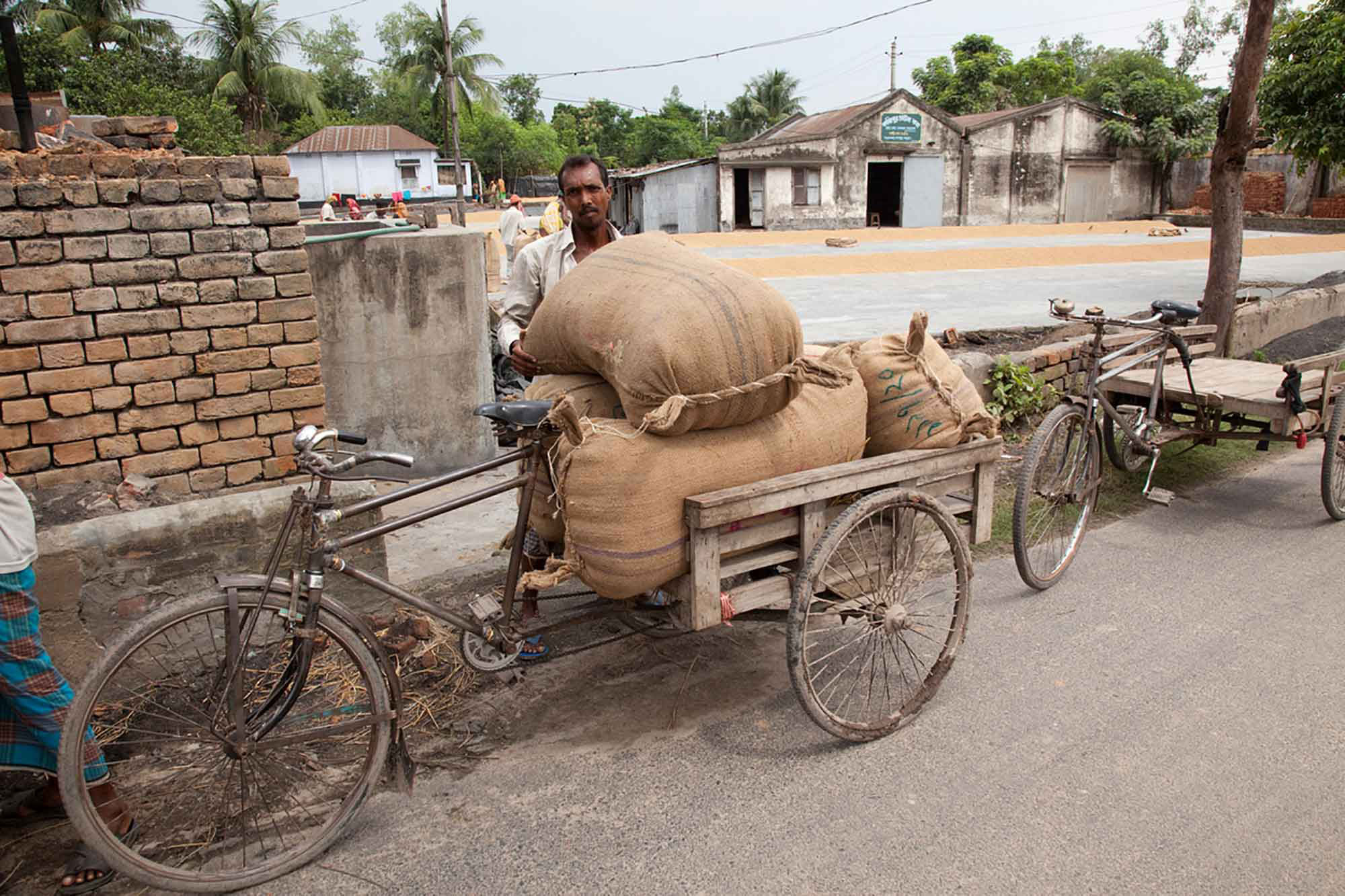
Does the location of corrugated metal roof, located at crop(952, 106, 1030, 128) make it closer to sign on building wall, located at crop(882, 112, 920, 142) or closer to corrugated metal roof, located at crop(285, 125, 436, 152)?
sign on building wall, located at crop(882, 112, 920, 142)

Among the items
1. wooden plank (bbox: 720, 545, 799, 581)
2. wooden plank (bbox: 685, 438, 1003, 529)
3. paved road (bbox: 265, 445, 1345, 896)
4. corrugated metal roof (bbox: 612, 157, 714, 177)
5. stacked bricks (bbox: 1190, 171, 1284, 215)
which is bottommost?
paved road (bbox: 265, 445, 1345, 896)

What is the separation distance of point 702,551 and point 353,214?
22413mm

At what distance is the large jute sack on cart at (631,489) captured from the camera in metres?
2.66

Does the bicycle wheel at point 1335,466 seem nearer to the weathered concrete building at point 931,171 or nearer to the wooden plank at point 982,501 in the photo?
the wooden plank at point 982,501

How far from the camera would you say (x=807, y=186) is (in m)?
33.0

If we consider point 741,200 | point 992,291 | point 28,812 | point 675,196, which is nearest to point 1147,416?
point 28,812

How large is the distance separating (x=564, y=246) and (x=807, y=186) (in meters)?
30.6

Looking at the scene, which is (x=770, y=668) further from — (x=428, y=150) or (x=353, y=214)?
(x=428, y=150)

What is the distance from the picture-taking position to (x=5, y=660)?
7.93 feet

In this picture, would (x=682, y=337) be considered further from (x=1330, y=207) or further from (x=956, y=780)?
(x=1330, y=207)

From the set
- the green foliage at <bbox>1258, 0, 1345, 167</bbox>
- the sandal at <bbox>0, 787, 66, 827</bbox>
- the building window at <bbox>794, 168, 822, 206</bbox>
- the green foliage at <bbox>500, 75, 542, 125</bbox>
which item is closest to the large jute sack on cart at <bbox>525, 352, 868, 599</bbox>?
the sandal at <bbox>0, 787, 66, 827</bbox>

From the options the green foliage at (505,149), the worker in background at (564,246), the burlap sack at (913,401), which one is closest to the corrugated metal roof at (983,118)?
the green foliage at (505,149)

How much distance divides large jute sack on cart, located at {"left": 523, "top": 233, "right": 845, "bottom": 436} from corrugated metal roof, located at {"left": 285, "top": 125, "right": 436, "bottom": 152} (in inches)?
1770

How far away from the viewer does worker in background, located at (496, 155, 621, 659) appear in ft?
12.5
